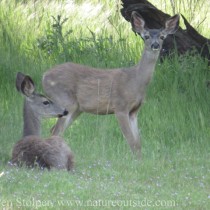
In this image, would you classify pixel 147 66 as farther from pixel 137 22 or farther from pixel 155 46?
pixel 137 22

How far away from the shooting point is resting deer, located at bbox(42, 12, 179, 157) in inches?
439

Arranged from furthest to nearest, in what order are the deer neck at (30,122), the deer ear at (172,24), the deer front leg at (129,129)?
the deer ear at (172,24), the deer front leg at (129,129), the deer neck at (30,122)

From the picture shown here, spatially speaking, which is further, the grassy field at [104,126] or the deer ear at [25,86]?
the deer ear at [25,86]

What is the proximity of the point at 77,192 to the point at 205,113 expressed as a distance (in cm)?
488

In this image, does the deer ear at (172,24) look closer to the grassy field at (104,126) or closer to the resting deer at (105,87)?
the resting deer at (105,87)

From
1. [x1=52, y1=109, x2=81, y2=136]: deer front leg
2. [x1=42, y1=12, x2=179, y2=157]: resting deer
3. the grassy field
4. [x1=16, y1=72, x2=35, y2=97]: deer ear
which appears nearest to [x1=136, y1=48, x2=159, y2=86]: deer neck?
[x1=42, y1=12, x2=179, y2=157]: resting deer

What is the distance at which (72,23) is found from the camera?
15898 mm

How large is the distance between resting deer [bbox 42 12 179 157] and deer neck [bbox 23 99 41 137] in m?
1.13

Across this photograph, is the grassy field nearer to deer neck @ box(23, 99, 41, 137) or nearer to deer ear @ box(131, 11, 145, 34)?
deer neck @ box(23, 99, 41, 137)

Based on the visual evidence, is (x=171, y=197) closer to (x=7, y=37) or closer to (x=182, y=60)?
(x=182, y=60)

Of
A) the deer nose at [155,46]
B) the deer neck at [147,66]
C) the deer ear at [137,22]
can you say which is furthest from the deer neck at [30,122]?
the deer ear at [137,22]

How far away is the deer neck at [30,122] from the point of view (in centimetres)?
983

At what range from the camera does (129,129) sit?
1091cm

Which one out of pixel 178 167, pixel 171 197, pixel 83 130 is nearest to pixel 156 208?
pixel 171 197
